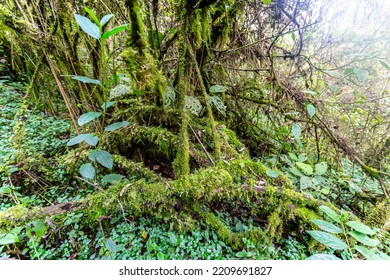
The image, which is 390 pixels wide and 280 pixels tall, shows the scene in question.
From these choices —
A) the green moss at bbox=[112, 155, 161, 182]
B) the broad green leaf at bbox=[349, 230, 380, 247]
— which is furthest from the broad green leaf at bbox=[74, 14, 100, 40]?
the broad green leaf at bbox=[349, 230, 380, 247]

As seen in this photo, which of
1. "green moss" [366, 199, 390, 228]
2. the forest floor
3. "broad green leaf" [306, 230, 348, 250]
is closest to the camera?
"broad green leaf" [306, 230, 348, 250]

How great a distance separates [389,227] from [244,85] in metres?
1.36

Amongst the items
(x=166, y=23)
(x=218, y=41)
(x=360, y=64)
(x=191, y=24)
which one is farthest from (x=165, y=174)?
(x=360, y=64)

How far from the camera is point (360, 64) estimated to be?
2.05m

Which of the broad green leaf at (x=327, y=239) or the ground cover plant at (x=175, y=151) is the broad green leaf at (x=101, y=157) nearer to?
the ground cover plant at (x=175, y=151)

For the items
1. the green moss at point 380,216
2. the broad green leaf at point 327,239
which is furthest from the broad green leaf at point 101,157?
the green moss at point 380,216

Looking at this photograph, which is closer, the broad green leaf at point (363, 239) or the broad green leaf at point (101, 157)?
the broad green leaf at point (363, 239)

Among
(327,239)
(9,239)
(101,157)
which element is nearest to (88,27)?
(101,157)

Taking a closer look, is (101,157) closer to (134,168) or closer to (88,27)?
(134,168)

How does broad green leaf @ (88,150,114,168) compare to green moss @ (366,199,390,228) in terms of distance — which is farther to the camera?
green moss @ (366,199,390,228)

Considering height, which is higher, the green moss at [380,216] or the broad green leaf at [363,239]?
the broad green leaf at [363,239]

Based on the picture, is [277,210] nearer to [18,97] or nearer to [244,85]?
[244,85]

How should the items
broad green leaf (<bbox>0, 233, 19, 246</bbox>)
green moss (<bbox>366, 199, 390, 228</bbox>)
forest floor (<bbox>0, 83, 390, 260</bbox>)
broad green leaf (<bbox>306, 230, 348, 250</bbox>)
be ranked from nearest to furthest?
broad green leaf (<bbox>306, 230, 348, 250</bbox>), broad green leaf (<bbox>0, 233, 19, 246</bbox>), forest floor (<bbox>0, 83, 390, 260</bbox>), green moss (<bbox>366, 199, 390, 228</bbox>)

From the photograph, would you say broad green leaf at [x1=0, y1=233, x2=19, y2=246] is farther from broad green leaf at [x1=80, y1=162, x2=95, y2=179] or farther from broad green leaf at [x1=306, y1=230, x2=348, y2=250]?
broad green leaf at [x1=306, y1=230, x2=348, y2=250]
